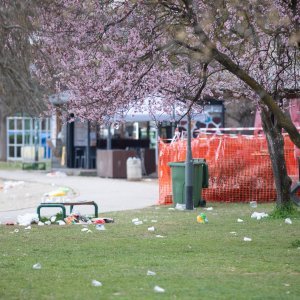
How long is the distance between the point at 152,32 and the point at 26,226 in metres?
4.94

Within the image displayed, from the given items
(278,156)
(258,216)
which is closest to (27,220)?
(258,216)

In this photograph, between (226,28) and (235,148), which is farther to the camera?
(235,148)

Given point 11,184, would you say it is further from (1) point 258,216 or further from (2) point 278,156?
(2) point 278,156

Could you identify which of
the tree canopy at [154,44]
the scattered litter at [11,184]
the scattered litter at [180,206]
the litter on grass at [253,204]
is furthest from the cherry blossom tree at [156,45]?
the scattered litter at [11,184]

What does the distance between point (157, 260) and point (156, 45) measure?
115 inches

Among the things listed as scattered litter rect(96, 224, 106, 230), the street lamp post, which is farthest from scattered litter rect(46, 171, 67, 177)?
scattered litter rect(96, 224, 106, 230)

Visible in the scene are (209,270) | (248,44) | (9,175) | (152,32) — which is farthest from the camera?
(9,175)

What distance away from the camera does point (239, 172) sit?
60.9ft

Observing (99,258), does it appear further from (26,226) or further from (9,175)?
(9,175)

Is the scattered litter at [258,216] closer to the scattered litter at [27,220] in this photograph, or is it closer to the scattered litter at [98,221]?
the scattered litter at [98,221]

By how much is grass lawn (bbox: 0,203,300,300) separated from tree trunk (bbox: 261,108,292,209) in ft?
2.80

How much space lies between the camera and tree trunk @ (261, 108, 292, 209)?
14352mm

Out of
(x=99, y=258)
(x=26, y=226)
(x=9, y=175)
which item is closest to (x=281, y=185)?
A: (x=26, y=226)

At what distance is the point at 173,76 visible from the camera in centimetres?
1108
